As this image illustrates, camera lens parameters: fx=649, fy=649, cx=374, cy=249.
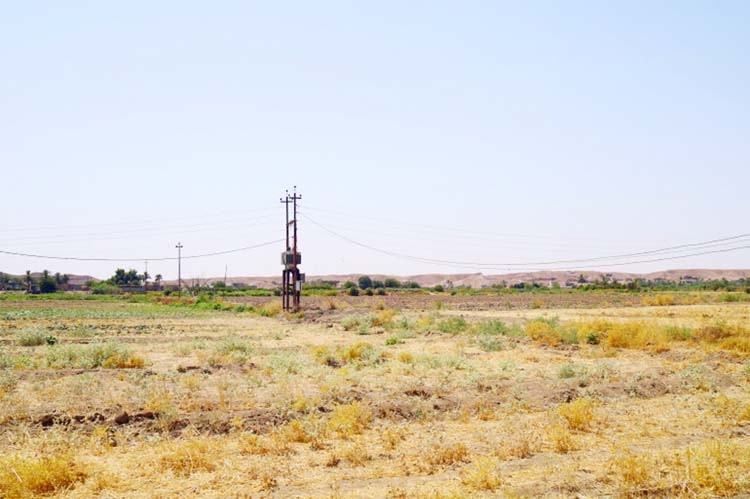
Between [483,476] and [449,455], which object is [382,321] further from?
[483,476]

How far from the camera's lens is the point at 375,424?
12875 mm

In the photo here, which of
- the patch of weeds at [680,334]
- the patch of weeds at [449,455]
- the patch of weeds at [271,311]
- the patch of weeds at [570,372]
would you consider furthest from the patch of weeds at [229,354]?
the patch of weeds at [271,311]

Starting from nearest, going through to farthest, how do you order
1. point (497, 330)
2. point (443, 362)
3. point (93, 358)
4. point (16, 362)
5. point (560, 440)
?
1. point (560, 440)
2. point (16, 362)
3. point (443, 362)
4. point (93, 358)
5. point (497, 330)

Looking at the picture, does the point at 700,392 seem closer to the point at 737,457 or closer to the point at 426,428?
the point at 737,457

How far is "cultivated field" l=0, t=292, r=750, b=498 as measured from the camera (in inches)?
355

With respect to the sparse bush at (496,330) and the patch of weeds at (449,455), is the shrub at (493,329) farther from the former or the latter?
the patch of weeds at (449,455)

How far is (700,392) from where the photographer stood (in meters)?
16.1

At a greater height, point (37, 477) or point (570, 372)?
point (37, 477)

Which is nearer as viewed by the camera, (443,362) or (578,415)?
(578,415)

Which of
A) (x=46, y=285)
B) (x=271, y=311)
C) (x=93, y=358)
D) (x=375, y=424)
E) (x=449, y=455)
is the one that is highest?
(x=46, y=285)

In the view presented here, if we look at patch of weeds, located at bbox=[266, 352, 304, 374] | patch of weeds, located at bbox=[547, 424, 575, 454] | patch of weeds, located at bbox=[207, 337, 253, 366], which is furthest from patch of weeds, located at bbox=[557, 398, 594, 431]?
patch of weeds, located at bbox=[207, 337, 253, 366]

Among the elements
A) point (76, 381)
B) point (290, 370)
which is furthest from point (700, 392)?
point (76, 381)

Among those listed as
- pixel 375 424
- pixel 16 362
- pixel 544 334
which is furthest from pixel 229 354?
pixel 544 334

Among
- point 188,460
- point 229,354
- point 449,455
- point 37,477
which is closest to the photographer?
point 37,477
